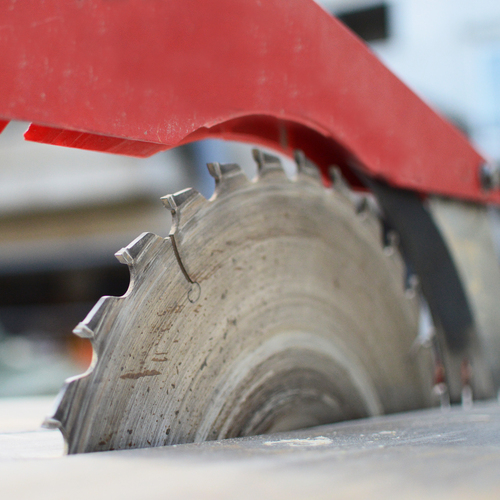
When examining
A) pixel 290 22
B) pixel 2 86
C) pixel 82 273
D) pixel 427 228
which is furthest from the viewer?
pixel 82 273

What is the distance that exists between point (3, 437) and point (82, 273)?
7662 mm

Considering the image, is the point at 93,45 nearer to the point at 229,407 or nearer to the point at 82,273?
the point at 229,407

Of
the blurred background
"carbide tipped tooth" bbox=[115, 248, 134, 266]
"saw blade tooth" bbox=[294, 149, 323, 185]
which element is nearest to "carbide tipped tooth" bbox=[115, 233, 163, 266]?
"carbide tipped tooth" bbox=[115, 248, 134, 266]

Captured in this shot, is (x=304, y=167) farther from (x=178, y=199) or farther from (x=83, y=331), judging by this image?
(x=83, y=331)

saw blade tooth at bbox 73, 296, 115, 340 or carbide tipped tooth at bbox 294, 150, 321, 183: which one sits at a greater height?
carbide tipped tooth at bbox 294, 150, 321, 183

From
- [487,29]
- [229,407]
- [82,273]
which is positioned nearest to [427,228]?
[229,407]

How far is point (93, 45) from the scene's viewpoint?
17.3 inches

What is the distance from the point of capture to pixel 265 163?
604mm

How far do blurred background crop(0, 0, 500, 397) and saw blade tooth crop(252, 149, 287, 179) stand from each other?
483 centimetres

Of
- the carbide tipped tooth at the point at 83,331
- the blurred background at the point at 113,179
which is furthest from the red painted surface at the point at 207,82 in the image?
the blurred background at the point at 113,179

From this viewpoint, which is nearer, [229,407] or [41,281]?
[229,407]

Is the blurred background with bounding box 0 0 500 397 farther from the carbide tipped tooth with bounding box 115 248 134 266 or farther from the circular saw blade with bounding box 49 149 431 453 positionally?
the carbide tipped tooth with bounding box 115 248 134 266

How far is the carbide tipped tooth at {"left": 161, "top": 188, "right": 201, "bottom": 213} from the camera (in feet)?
1.60

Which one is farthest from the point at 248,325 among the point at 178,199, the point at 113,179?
the point at 113,179
